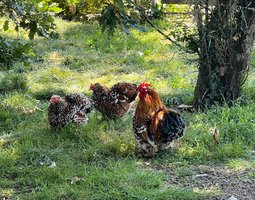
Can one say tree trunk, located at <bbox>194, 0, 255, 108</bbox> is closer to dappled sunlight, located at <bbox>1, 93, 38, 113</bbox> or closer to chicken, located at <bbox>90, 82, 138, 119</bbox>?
chicken, located at <bbox>90, 82, 138, 119</bbox>

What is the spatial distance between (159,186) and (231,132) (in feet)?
5.22

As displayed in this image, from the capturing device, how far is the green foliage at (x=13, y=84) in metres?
7.89

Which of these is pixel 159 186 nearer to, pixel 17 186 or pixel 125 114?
pixel 17 186

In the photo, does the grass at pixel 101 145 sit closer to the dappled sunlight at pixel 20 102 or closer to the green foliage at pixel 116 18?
the dappled sunlight at pixel 20 102

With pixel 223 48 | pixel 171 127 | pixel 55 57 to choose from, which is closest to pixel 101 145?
pixel 171 127

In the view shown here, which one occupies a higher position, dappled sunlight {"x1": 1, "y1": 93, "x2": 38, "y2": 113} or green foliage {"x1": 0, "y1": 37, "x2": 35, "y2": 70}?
green foliage {"x1": 0, "y1": 37, "x2": 35, "y2": 70}

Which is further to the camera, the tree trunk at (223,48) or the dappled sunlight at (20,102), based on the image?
the dappled sunlight at (20,102)

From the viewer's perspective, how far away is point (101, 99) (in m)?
6.41

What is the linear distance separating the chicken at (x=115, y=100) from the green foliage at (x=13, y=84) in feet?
6.43

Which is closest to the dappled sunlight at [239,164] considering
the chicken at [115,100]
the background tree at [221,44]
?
the background tree at [221,44]

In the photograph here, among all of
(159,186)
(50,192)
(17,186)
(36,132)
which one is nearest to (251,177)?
(159,186)

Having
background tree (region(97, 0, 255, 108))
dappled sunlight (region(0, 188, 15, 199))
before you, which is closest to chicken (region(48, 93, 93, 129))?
background tree (region(97, 0, 255, 108))

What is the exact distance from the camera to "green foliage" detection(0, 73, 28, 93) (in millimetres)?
7890

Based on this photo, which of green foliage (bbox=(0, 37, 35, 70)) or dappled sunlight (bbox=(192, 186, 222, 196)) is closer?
dappled sunlight (bbox=(192, 186, 222, 196))
